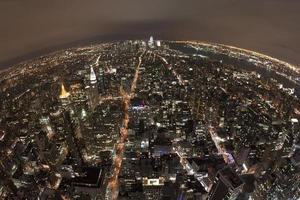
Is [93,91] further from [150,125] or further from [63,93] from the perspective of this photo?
[150,125]

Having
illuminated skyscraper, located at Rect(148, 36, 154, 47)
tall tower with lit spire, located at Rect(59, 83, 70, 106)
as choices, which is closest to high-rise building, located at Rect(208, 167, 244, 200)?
tall tower with lit spire, located at Rect(59, 83, 70, 106)

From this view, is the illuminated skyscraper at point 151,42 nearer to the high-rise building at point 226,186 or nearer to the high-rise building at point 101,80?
the high-rise building at point 101,80

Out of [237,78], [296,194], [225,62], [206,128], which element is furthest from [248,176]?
[225,62]

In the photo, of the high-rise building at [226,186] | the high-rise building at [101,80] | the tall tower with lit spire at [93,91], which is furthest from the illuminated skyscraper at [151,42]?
the high-rise building at [226,186]

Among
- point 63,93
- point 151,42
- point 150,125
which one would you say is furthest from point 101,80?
point 150,125

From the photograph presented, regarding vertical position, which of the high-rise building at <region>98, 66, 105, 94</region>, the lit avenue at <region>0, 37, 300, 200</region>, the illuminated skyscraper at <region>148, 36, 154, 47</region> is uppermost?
the illuminated skyscraper at <region>148, 36, 154, 47</region>

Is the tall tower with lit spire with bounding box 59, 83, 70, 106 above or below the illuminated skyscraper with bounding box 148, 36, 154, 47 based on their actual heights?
below

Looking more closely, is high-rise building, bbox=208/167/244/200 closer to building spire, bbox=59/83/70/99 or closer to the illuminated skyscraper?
building spire, bbox=59/83/70/99
